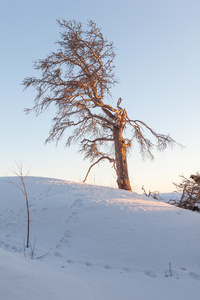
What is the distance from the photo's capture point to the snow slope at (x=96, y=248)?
292cm

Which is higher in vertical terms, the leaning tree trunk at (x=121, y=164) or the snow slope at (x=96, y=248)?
the leaning tree trunk at (x=121, y=164)

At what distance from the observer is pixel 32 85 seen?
10.8 metres

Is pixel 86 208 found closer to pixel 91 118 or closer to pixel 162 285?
pixel 162 285

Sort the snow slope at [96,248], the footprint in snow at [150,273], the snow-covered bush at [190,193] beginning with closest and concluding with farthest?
the snow slope at [96,248]
the footprint in snow at [150,273]
the snow-covered bush at [190,193]

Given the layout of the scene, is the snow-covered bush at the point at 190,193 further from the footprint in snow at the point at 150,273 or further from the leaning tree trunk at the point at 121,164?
the footprint in snow at the point at 150,273

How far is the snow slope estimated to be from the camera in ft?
9.59

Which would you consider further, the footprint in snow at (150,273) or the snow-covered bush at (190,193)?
the snow-covered bush at (190,193)

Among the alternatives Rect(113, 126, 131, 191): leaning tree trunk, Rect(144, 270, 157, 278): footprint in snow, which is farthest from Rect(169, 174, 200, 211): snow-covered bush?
Rect(144, 270, 157, 278): footprint in snow

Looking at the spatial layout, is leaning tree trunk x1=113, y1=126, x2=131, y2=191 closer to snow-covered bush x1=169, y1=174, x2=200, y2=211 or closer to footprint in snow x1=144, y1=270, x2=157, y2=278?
snow-covered bush x1=169, y1=174, x2=200, y2=211

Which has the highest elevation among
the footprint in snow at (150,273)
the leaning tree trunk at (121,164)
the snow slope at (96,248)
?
the leaning tree trunk at (121,164)

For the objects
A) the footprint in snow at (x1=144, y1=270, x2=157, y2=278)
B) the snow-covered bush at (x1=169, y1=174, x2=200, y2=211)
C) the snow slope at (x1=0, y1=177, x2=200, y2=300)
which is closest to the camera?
the snow slope at (x1=0, y1=177, x2=200, y2=300)

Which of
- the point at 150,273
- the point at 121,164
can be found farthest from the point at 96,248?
the point at 121,164

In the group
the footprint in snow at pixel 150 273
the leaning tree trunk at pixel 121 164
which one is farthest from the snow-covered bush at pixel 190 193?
the footprint in snow at pixel 150 273

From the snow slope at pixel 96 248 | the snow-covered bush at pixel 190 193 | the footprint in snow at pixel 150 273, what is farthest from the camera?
the snow-covered bush at pixel 190 193
